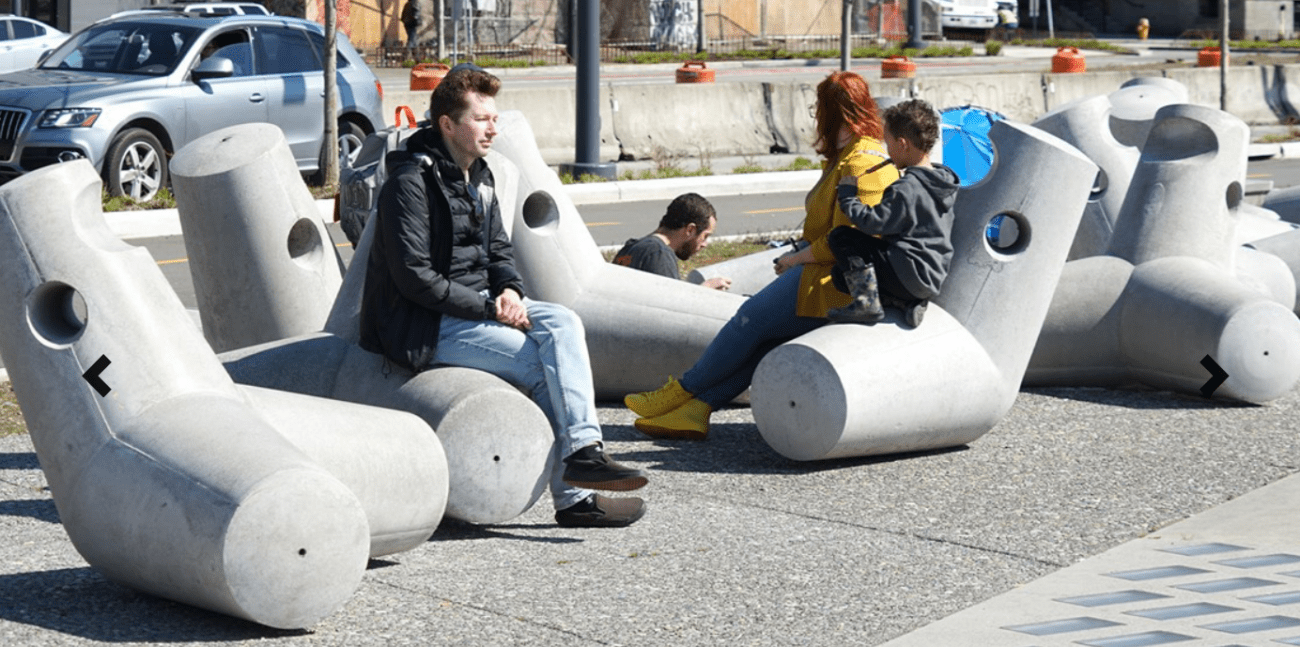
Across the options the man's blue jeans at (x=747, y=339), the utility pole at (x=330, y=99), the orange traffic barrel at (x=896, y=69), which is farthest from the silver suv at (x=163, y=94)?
the orange traffic barrel at (x=896, y=69)

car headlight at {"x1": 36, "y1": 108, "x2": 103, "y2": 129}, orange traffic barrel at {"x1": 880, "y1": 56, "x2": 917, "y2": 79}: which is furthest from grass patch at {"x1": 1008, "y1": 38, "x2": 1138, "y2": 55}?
car headlight at {"x1": 36, "y1": 108, "x2": 103, "y2": 129}

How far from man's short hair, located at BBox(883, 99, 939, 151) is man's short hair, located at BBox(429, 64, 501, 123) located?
6.34 ft

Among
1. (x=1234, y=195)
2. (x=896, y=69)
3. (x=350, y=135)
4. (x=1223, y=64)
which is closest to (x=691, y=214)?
(x=1234, y=195)

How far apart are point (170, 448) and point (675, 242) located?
466cm

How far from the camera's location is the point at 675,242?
955cm

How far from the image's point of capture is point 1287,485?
7.28m

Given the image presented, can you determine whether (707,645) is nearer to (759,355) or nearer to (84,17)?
(759,355)

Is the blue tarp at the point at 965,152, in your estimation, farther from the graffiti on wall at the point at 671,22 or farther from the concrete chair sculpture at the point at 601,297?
the graffiti on wall at the point at 671,22

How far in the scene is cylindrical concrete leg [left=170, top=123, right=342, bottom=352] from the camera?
792 cm

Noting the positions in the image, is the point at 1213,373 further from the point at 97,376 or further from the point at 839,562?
the point at 97,376

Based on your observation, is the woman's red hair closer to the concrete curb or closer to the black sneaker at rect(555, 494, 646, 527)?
the black sneaker at rect(555, 494, 646, 527)

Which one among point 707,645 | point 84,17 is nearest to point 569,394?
point 707,645

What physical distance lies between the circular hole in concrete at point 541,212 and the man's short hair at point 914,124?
1.88 metres

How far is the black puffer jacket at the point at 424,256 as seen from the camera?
6246 mm
